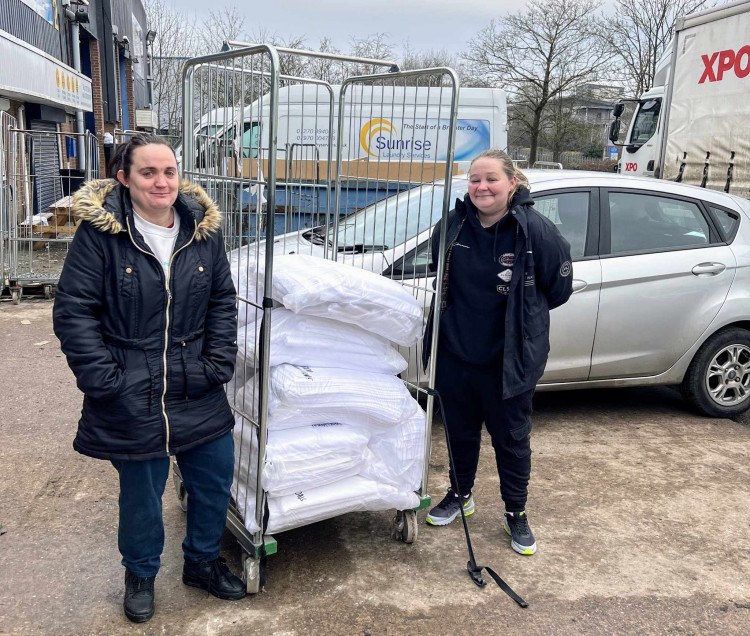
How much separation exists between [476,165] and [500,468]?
1.44m

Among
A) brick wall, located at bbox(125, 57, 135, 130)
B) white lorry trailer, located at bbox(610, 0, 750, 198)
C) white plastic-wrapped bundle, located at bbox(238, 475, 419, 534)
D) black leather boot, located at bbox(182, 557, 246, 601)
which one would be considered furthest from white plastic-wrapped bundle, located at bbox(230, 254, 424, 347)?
brick wall, located at bbox(125, 57, 135, 130)

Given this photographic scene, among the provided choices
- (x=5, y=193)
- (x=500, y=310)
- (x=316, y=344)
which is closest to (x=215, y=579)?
(x=316, y=344)

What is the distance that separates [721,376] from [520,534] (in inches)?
106

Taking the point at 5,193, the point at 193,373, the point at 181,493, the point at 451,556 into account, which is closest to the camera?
the point at 193,373

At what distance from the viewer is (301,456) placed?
3.00 meters

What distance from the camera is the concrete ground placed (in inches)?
113

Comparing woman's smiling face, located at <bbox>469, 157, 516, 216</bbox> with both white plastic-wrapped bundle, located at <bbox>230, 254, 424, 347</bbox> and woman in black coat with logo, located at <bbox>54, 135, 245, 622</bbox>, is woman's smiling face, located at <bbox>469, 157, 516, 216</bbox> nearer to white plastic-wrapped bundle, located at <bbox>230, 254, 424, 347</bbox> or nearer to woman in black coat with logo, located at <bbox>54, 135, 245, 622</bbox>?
white plastic-wrapped bundle, located at <bbox>230, 254, 424, 347</bbox>

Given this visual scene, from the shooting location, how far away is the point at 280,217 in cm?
346

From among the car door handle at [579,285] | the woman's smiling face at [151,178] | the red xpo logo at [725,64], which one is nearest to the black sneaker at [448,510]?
the car door handle at [579,285]

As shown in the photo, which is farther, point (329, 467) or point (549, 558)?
point (549, 558)

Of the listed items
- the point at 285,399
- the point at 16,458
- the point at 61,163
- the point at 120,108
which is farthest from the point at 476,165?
the point at 120,108

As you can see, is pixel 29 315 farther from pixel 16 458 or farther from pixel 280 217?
pixel 280 217

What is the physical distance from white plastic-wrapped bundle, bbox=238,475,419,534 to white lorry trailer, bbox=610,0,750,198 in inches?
237

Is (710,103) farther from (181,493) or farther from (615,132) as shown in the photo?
(181,493)
